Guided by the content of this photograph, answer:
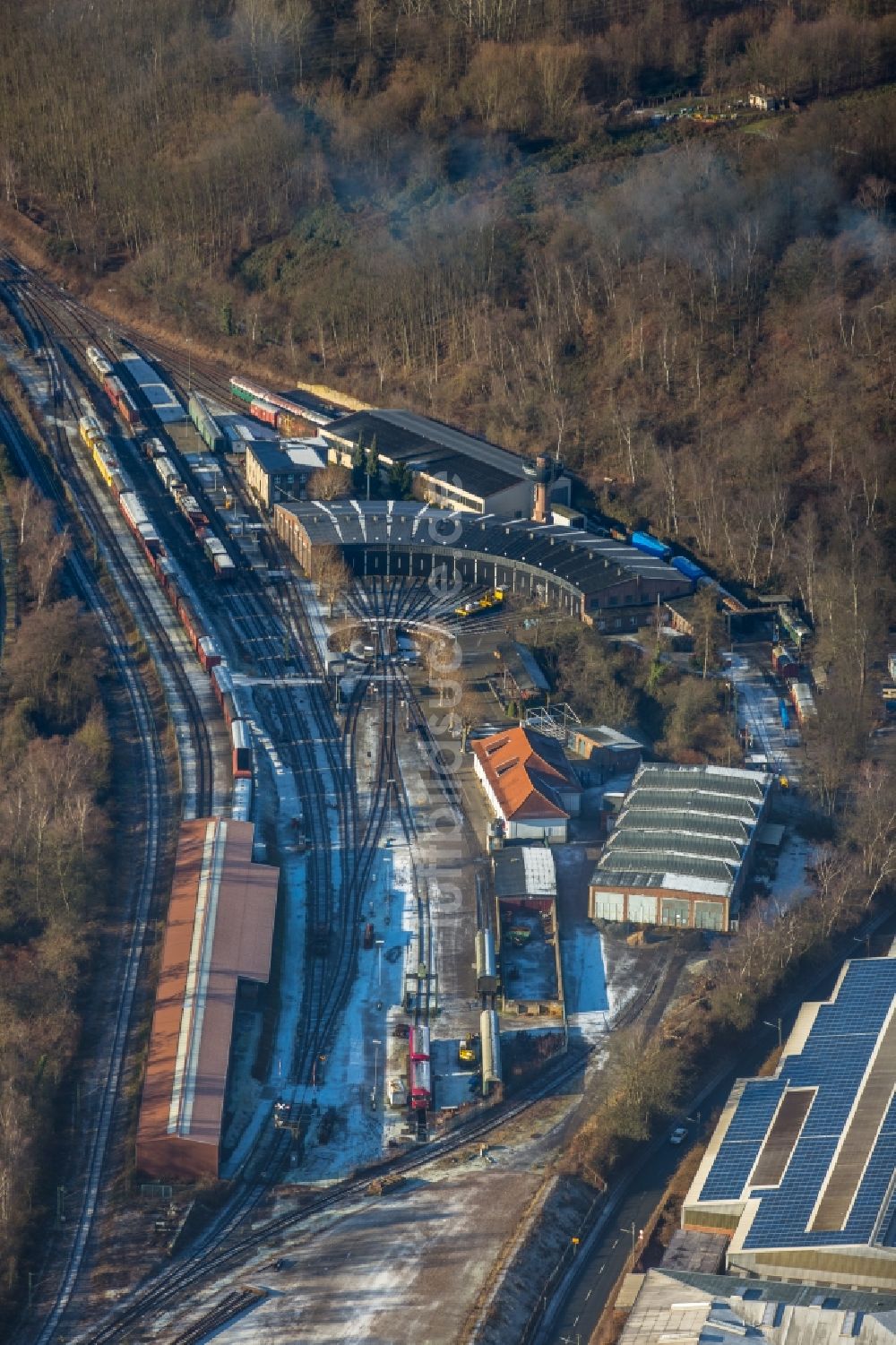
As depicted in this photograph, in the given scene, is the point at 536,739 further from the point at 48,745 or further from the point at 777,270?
the point at 777,270

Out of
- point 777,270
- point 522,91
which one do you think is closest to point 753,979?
point 777,270

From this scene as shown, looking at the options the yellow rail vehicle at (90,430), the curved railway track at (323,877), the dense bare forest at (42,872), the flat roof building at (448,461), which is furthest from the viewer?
the yellow rail vehicle at (90,430)

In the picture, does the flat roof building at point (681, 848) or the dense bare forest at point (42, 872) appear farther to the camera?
the flat roof building at point (681, 848)

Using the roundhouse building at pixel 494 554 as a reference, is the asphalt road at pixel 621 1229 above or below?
below

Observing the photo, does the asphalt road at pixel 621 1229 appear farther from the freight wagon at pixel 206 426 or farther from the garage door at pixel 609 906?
the freight wagon at pixel 206 426

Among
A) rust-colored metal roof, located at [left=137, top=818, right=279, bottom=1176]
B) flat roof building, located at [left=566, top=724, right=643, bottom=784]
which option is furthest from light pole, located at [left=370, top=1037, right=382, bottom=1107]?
flat roof building, located at [left=566, top=724, right=643, bottom=784]

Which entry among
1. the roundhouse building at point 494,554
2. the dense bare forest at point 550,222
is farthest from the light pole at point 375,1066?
the roundhouse building at point 494,554

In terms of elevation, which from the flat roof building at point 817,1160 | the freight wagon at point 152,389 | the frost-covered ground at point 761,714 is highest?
the freight wagon at point 152,389
